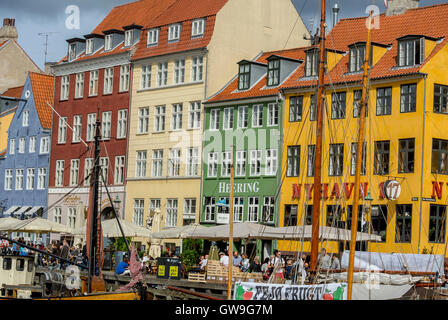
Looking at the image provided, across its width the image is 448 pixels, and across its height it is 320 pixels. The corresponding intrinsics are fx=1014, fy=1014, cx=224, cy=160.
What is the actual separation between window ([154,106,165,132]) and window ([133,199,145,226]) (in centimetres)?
429

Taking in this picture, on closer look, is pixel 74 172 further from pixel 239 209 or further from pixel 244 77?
pixel 239 209

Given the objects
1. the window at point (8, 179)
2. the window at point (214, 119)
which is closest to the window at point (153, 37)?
the window at point (214, 119)

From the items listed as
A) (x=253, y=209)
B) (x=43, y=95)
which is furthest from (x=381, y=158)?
(x=43, y=95)

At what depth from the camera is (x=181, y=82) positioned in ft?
187

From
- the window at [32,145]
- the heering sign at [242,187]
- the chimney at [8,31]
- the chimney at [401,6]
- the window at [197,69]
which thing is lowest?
the heering sign at [242,187]

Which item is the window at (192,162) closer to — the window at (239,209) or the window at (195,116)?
the window at (195,116)

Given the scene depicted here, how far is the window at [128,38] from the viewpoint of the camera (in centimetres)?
6122

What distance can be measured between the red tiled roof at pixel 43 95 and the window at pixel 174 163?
13.9 m

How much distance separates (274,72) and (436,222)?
41.7 ft

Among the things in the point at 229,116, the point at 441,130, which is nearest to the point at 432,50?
the point at 441,130

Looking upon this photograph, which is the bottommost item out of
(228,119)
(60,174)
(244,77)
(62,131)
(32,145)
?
(60,174)

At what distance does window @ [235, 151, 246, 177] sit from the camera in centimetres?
5222
